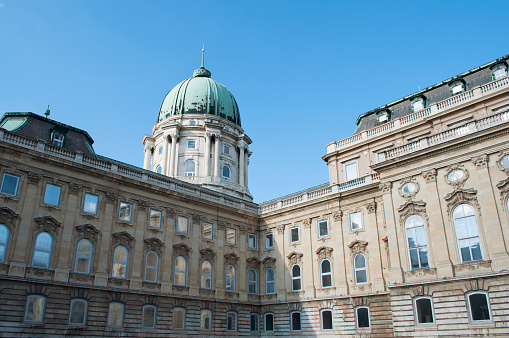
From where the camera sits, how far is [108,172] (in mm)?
33125

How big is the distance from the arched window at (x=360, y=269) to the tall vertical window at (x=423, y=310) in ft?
24.8

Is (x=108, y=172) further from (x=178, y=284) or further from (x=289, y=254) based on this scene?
(x=289, y=254)

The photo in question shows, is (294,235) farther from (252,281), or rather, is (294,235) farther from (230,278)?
(230,278)

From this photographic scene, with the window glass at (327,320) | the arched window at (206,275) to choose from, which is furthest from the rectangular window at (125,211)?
the window glass at (327,320)

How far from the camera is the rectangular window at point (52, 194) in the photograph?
29.9m

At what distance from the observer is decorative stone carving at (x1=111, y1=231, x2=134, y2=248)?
107 ft

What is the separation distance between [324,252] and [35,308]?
72.5ft

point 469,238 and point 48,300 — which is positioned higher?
point 469,238

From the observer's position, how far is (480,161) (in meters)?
26.5

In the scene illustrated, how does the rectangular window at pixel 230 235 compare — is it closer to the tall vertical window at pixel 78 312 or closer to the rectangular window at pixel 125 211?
the rectangular window at pixel 125 211

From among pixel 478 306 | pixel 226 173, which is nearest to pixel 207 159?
pixel 226 173

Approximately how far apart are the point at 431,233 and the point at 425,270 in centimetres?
232

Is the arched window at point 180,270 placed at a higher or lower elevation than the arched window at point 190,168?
lower

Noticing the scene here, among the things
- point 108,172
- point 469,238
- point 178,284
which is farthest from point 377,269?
point 108,172
